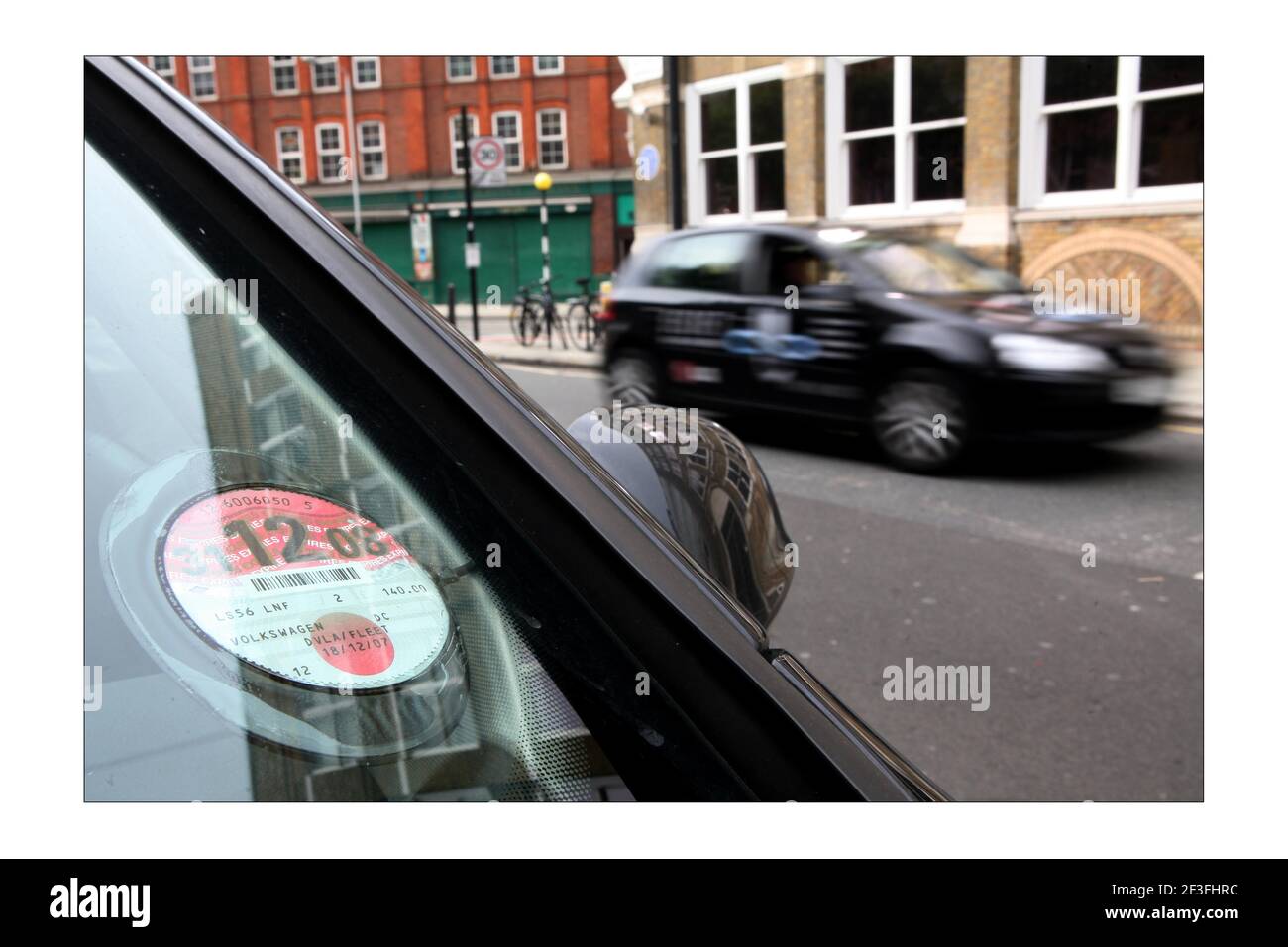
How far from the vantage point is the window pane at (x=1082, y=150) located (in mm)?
12477

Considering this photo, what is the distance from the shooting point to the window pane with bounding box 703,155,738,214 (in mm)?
16031

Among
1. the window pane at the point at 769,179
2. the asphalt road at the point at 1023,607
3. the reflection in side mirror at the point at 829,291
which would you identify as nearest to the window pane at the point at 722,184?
the window pane at the point at 769,179

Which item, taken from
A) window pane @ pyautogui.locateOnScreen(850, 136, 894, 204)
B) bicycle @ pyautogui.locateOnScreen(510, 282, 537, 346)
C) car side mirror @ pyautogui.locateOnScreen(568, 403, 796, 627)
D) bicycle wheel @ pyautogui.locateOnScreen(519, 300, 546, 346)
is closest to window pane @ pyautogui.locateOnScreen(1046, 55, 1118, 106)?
window pane @ pyautogui.locateOnScreen(850, 136, 894, 204)

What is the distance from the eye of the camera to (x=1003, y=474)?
6531 millimetres

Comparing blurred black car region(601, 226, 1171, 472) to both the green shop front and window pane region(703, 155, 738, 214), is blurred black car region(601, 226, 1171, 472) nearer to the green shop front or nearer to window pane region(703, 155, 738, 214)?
window pane region(703, 155, 738, 214)

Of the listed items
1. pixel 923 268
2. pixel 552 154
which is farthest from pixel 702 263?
pixel 552 154

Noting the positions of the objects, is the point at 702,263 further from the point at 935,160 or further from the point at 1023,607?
the point at 935,160

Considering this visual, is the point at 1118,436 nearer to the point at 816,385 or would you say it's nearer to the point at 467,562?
the point at 816,385

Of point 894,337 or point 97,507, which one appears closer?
point 97,507

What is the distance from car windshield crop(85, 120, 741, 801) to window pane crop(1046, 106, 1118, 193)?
13.3 metres

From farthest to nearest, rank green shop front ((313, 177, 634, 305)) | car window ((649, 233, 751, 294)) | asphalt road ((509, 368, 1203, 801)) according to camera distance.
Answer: green shop front ((313, 177, 634, 305)) → car window ((649, 233, 751, 294)) → asphalt road ((509, 368, 1203, 801))

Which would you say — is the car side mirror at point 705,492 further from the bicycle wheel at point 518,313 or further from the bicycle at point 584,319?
the bicycle wheel at point 518,313
